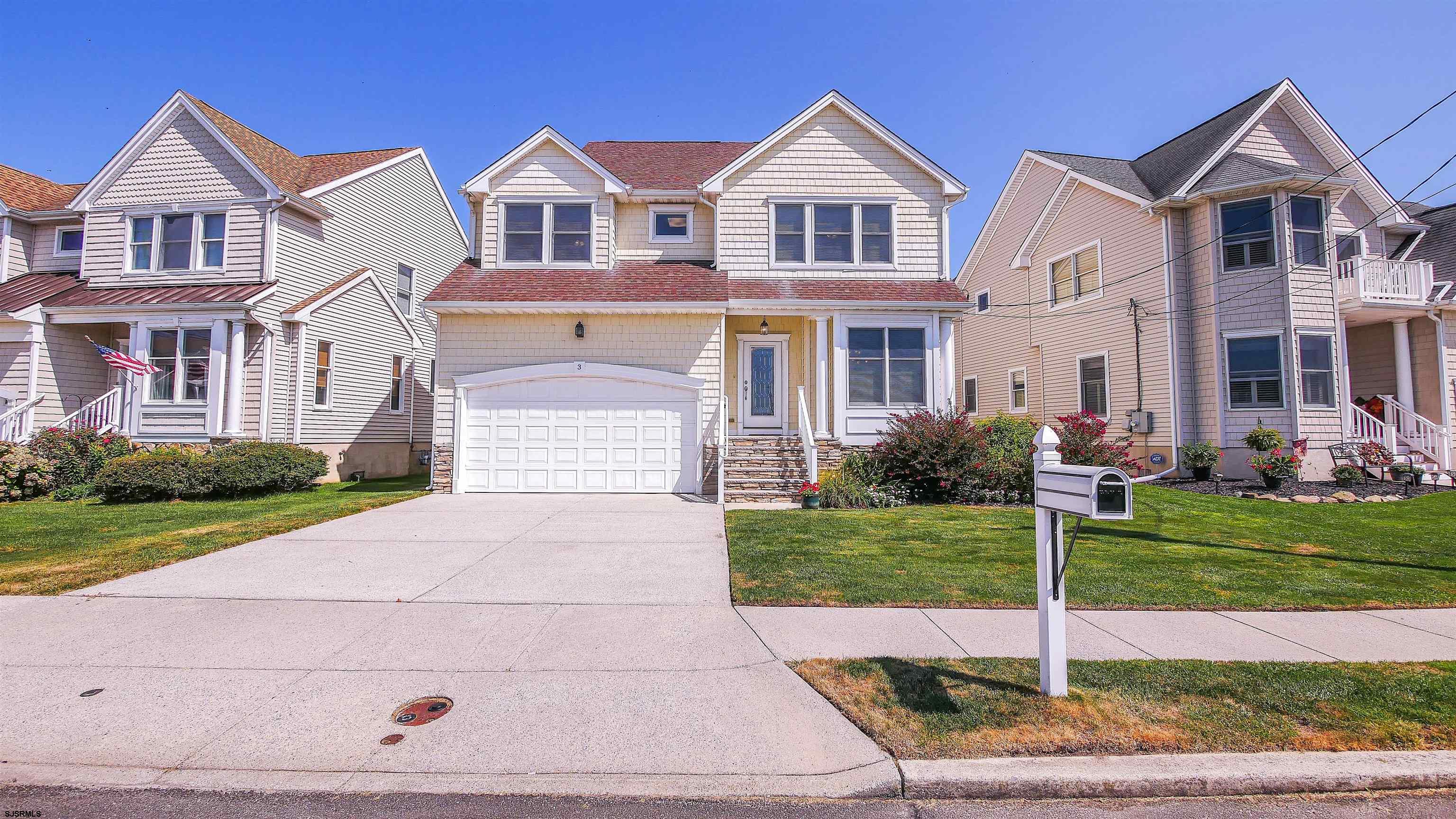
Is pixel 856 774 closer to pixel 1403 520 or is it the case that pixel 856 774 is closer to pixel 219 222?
pixel 1403 520

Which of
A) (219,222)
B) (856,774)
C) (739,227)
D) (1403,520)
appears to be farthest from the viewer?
(219,222)

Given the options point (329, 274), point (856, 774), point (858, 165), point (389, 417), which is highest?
point (858, 165)

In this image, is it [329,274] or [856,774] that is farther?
[329,274]

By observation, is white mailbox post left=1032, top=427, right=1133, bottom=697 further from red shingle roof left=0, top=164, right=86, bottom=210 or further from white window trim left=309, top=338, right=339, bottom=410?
red shingle roof left=0, top=164, right=86, bottom=210

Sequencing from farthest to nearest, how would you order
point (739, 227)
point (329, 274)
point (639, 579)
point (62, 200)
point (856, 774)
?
point (62, 200)
point (329, 274)
point (739, 227)
point (639, 579)
point (856, 774)

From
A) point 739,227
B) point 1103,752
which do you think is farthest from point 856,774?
point 739,227

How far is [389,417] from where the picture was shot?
19.4m

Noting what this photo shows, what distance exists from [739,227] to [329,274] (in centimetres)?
1082

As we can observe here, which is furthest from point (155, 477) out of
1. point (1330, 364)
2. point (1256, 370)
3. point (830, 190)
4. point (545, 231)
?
point (1330, 364)

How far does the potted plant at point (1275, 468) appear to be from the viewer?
44.3 ft

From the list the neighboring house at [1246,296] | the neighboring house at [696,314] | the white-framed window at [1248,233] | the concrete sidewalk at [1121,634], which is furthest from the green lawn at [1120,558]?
the white-framed window at [1248,233]

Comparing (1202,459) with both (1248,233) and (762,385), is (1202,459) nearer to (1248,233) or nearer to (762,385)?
(1248,233)

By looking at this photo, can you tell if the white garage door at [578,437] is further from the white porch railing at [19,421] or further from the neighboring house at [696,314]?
the white porch railing at [19,421]

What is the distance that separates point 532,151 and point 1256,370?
55.0ft
